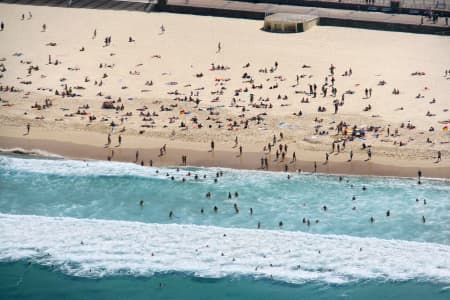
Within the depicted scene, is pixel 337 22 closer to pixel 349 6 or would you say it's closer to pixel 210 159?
pixel 349 6

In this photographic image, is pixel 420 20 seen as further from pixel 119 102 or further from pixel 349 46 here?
pixel 119 102

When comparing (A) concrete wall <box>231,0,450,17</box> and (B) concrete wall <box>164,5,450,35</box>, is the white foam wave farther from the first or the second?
(A) concrete wall <box>231,0,450,17</box>

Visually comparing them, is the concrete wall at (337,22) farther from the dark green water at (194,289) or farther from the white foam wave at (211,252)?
the dark green water at (194,289)

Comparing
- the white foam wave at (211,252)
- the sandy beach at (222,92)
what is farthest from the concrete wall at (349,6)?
the white foam wave at (211,252)

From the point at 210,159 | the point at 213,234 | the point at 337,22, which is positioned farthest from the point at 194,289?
the point at 337,22

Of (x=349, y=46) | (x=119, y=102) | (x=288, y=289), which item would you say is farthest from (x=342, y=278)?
(x=349, y=46)
